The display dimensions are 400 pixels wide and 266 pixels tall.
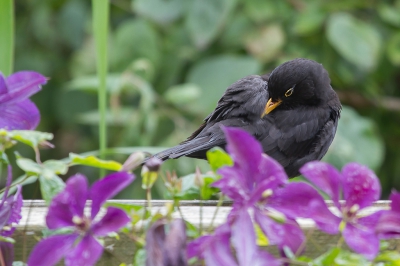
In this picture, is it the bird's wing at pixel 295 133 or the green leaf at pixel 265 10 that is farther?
the green leaf at pixel 265 10

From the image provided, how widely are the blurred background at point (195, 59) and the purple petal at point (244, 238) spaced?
6.44ft

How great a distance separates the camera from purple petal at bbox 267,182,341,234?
0.67 meters

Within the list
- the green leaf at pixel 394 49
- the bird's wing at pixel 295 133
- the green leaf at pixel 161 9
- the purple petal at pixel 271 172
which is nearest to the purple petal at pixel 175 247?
the purple petal at pixel 271 172

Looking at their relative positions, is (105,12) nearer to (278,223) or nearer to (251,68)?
(278,223)

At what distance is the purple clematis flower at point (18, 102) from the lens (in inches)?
32.6

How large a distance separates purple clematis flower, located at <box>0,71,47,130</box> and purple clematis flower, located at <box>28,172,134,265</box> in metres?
0.21

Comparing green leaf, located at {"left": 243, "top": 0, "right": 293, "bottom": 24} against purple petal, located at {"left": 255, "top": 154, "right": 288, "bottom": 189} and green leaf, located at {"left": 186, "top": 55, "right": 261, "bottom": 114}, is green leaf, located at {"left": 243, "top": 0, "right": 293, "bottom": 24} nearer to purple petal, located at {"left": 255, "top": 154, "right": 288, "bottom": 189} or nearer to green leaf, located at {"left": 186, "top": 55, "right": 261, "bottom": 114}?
green leaf, located at {"left": 186, "top": 55, "right": 261, "bottom": 114}

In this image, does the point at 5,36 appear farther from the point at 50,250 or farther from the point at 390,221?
the point at 390,221

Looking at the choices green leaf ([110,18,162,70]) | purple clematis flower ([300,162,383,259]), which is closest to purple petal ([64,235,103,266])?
purple clematis flower ([300,162,383,259])

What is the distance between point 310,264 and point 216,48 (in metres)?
2.73

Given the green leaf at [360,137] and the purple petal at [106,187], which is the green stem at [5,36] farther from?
the green leaf at [360,137]

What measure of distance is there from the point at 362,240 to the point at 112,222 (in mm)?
253

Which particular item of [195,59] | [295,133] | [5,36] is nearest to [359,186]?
[5,36]

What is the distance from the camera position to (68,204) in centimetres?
67
